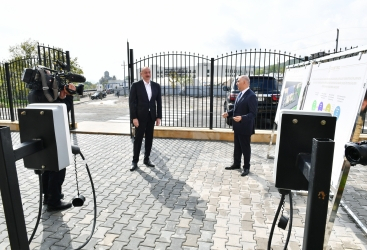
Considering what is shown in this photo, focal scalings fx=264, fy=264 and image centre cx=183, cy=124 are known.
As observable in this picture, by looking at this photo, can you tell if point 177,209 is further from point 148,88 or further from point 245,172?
point 148,88

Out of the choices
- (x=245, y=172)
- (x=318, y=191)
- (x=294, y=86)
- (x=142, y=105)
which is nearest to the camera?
(x=318, y=191)

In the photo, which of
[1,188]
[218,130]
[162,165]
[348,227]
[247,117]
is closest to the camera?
[1,188]

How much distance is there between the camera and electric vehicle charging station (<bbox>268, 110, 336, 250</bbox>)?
0.94m

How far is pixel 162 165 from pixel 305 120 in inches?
176

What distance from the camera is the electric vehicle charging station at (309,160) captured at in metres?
0.94

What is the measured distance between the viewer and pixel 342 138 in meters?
2.68

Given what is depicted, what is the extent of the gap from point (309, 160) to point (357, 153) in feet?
0.55

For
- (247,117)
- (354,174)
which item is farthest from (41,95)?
(354,174)

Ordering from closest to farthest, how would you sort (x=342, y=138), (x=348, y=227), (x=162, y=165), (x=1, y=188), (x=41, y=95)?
(x=1, y=188)
(x=342, y=138)
(x=348, y=227)
(x=41, y=95)
(x=162, y=165)

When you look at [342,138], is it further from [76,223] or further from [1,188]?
[76,223]

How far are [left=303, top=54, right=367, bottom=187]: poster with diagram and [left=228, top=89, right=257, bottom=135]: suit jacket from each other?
114 cm

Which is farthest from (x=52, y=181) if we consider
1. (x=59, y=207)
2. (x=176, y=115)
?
(x=176, y=115)

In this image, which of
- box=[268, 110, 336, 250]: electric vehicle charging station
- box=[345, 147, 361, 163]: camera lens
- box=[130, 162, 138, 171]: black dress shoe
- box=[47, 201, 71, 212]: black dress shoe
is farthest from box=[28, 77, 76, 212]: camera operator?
box=[345, 147, 361, 163]: camera lens

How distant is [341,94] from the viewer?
289 cm
